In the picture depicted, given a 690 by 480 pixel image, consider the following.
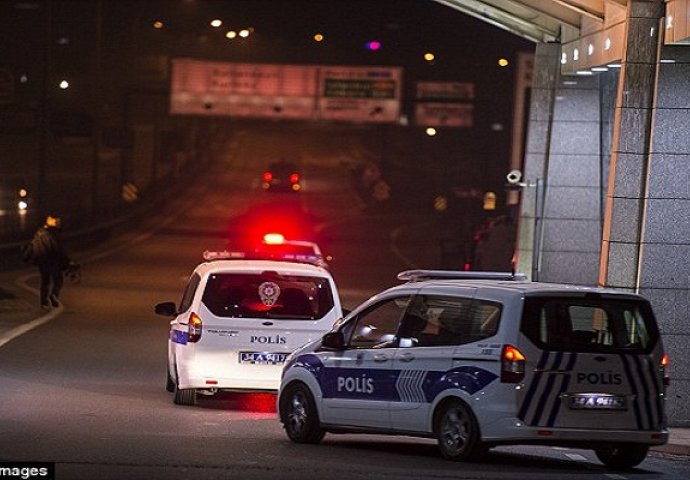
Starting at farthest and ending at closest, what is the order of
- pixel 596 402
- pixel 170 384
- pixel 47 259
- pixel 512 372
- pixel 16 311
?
pixel 47 259 → pixel 16 311 → pixel 170 384 → pixel 596 402 → pixel 512 372

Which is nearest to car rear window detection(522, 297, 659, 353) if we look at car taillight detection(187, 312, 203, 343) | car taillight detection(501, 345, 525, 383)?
car taillight detection(501, 345, 525, 383)

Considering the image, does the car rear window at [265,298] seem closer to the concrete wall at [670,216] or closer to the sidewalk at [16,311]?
the concrete wall at [670,216]

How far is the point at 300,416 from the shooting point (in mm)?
15000

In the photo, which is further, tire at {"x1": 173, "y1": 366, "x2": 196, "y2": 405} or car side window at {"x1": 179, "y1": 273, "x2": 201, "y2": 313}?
car side window at {"x1": 179, "y1": 273, "x2": 201, "y2": 313}

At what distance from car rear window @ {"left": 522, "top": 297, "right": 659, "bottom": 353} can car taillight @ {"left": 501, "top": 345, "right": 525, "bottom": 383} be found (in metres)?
0.18

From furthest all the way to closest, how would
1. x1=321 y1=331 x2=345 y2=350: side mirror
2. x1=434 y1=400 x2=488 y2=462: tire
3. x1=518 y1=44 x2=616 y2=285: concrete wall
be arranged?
x1=518 y1=44 x2=616 y2=285: concrete wall < x1=321 y1=331 x2=345 y2=350: side mirror < x1=434 y1=400 x2=488 y2=462: tire

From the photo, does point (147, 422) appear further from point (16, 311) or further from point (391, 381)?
point (16, 311)

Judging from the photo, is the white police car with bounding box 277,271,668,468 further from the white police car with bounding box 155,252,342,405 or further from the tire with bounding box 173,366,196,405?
the tire with bounding box 173,366,196,405

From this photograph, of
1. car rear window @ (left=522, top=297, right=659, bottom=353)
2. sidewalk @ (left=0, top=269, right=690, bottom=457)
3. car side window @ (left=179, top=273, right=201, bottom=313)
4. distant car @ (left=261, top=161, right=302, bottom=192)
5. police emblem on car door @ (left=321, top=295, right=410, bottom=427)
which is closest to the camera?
car rear window @ (left=522, top=297, right=659, bottom=353)

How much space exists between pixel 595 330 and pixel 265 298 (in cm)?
489

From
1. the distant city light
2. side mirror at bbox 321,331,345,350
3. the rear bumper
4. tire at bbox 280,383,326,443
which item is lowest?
tire at bbox 280,383,326,443

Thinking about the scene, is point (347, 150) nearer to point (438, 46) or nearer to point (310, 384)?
point (438, 46)

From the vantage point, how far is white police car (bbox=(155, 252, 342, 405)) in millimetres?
17500

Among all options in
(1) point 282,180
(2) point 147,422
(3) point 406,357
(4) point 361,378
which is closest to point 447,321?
(3) point 406,357
